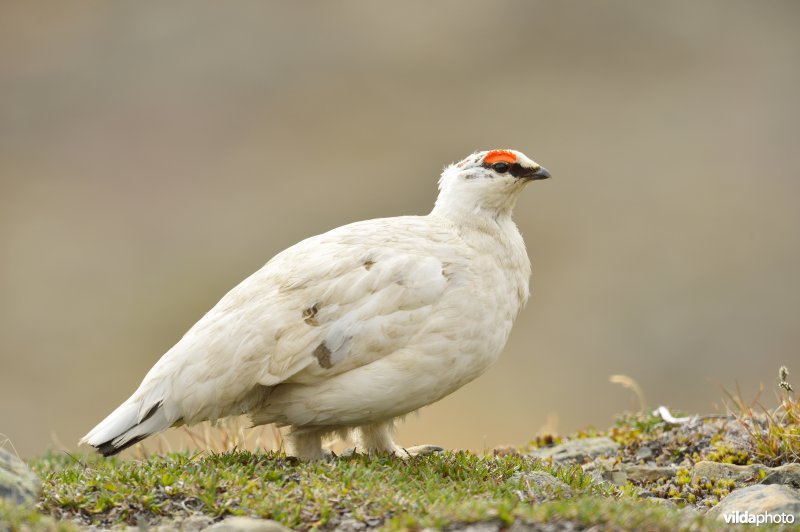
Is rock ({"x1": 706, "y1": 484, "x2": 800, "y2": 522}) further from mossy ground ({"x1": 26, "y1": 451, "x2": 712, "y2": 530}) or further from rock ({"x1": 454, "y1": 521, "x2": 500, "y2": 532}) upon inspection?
rock ({"x1": 454, "y1": 521, "x2": 500, "y2": 532})

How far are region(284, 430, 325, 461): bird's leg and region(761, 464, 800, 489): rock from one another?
306cm

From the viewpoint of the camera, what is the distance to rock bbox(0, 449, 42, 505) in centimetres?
499

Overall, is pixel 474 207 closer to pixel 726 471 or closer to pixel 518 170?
pixel 518 170

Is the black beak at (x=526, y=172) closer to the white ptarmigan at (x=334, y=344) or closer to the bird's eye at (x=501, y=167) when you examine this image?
the bird's eye at (x=501, y=167)

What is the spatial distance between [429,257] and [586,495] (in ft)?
6.09

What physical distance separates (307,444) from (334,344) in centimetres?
90

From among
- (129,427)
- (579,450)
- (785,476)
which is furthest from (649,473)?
(129,427)

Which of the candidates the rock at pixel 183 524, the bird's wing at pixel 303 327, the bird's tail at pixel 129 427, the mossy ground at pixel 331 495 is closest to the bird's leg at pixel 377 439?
the mossy ground at pixel 331 495

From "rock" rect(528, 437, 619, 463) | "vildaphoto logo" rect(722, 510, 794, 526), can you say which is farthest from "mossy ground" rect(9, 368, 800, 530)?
"rock" rect(528, 437, 619, 463)

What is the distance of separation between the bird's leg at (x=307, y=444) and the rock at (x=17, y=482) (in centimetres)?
176

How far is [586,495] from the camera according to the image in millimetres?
5809

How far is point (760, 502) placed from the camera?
5.61 m

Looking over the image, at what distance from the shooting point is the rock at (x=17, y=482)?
4.99m

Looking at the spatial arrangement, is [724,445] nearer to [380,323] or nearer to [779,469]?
[779,469]
